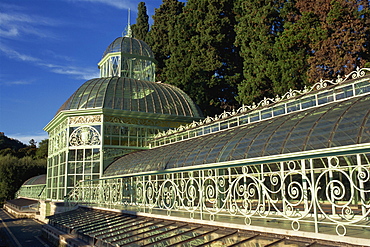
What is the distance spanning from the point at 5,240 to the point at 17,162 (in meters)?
31.3

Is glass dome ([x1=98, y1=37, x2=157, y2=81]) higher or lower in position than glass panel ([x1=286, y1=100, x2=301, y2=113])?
higher

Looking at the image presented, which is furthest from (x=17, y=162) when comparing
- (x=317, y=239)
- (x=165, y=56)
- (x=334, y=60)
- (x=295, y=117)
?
(x=317, y=239)

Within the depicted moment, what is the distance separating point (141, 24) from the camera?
49.8 metres

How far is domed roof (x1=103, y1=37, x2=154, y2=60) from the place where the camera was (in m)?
30.0

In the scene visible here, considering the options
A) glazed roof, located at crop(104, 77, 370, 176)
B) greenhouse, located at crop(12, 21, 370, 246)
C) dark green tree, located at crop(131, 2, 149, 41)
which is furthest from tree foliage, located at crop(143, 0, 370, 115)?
glazed roof, located at crop(104, 77, 370, 176)

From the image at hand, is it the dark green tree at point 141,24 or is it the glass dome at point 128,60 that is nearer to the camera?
the glass dome at point 128,60

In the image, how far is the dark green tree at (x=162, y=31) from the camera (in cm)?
4188

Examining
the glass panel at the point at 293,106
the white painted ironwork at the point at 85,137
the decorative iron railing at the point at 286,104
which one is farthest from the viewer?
the white painted ironwork at the point at 85,137

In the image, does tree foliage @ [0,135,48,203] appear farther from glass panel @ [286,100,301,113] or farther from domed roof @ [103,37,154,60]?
glass panel @ [286,100,301,113]

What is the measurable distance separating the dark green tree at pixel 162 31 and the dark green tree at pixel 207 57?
16.9 ft

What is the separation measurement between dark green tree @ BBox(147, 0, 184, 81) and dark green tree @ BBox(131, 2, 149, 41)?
519cm

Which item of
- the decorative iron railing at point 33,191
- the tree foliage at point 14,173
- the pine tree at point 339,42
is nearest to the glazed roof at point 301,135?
the pine tree at point 339,42

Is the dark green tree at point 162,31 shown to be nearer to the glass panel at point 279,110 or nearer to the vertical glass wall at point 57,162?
the vertical glass wall at point 57,162

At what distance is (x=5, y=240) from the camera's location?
15.7 meters
